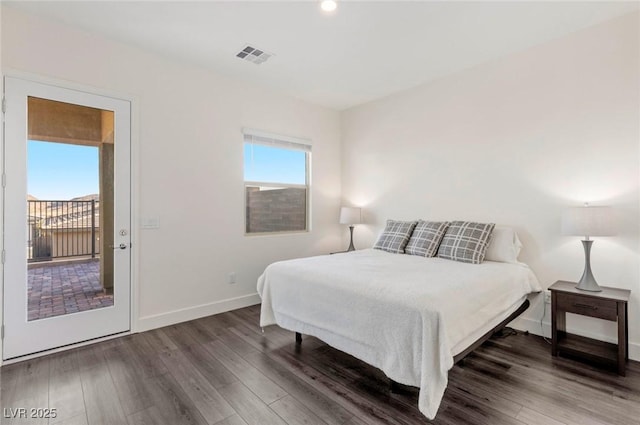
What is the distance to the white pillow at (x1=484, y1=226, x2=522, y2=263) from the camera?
295 cm

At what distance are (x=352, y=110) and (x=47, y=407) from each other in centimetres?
456

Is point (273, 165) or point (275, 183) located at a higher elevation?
point (273, 165)

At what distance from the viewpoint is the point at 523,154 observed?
3.08m

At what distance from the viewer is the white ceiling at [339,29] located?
2.40 m

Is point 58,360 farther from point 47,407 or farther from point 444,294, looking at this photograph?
point 444,294

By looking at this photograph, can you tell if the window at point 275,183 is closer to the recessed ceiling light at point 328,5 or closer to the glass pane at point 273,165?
the glass pane at point 273,165

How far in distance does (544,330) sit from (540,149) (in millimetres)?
1713

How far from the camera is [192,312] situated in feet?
11.1

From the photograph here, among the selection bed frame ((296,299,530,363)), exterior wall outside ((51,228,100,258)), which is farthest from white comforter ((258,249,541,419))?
exterior wall outside ((51,228,100,258))

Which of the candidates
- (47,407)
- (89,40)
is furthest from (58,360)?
(89,40)

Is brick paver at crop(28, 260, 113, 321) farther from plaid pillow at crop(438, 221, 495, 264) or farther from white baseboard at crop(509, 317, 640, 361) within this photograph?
white baseboard at crop(509, 317, 640, 361)

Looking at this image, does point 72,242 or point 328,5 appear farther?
point 72,242

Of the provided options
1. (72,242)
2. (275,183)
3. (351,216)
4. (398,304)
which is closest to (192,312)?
(72,242)

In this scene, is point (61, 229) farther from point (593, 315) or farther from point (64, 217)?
point (593, 315)
